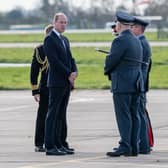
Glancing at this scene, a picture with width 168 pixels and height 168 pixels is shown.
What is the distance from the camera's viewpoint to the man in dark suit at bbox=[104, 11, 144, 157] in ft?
40.5

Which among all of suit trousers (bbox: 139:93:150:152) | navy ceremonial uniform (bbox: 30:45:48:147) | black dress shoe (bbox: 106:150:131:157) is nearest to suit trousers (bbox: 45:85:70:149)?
navy ceremonial uniform (bbox: 30:45:48:147)

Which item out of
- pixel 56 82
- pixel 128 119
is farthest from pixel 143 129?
pixel 56 82

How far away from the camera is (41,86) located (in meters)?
13.2

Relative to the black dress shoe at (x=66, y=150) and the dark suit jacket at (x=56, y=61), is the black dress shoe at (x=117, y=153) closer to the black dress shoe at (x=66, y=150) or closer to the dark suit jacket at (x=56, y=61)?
the black dress shoe at (x=66, y=150)

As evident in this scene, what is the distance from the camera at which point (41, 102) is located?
1334cm

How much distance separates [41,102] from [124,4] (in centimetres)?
12492

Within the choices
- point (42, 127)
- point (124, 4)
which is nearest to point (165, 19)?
point (124, 4)

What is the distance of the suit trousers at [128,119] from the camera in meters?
12.4

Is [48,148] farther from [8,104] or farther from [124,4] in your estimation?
[124,4]

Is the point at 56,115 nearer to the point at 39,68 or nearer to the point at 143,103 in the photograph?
the point at 39,68

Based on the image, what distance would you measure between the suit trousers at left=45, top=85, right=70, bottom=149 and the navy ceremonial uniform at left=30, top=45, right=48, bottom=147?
1.33 ft

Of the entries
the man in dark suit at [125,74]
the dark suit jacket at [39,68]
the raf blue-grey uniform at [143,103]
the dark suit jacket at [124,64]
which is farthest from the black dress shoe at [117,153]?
the dark suit jacket at [39,68]

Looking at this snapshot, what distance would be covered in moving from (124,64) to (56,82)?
1011 mm

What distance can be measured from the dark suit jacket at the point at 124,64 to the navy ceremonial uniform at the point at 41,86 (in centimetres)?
116
